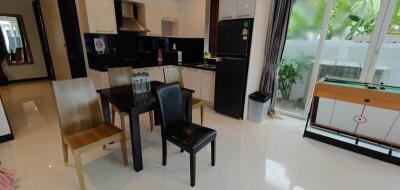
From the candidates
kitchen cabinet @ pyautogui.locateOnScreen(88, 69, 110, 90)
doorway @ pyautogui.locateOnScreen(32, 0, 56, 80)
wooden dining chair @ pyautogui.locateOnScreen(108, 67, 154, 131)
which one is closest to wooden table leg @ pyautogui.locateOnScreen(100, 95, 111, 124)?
wooden dining chair @ pyautogui.locateOnScreen(108, 67, 154, 131)

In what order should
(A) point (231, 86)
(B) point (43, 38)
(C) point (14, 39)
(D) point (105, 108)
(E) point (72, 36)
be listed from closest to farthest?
1. (D) point (105, 108)
2. (A) point (231, 86)
3. (E) point (72, 36)
4. (C) point (14, 39)
5. (B) point (43, 38)

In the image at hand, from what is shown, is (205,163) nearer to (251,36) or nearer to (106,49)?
(251,36)

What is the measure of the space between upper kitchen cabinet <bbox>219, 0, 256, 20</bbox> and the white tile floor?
68.4 inches

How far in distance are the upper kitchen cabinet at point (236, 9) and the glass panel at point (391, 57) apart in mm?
1755

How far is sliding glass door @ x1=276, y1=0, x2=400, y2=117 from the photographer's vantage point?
2422 millimetres

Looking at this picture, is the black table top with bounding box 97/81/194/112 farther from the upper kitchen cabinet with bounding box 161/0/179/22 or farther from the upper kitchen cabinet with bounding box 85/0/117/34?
the upper kitchen cabinet with bounding box 161/0/179/22

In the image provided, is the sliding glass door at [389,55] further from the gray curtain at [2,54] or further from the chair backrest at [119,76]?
the gray curtain at [2,54]

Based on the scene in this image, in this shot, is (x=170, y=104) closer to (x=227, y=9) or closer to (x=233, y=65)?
(x=233, y=65)

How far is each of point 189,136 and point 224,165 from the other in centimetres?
62

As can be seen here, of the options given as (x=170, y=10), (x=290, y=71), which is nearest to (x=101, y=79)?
(x=170, y=10)

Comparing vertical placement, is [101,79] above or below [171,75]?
below

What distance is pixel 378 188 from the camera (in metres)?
1.75

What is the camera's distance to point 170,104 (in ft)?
6.17

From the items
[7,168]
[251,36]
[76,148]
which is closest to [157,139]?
[76,148]
